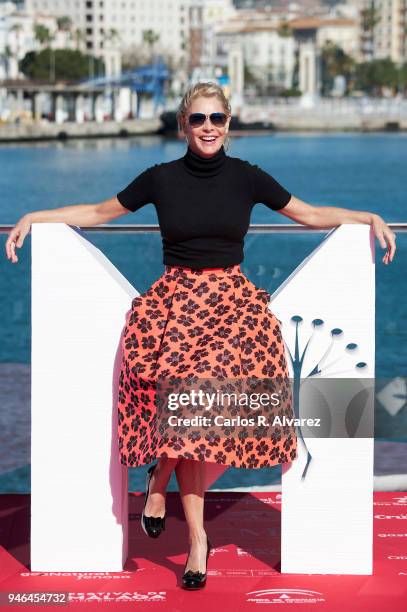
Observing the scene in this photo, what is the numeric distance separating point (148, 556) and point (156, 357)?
0.59 m

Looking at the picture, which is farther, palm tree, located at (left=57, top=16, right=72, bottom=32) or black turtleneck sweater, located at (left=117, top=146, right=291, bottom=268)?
palm tree, located at (left=57, top=16, right=72, bottom=32)

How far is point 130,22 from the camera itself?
469 feet

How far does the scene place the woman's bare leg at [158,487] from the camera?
10.7 feet

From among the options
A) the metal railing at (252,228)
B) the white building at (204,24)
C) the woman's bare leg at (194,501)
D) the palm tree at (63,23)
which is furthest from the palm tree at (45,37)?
the woman's bare leg at (194,501)

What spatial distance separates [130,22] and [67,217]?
143m

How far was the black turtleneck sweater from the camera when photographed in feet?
10.4

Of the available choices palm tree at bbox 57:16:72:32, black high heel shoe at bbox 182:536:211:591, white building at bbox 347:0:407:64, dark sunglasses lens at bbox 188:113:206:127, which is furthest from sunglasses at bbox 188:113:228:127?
white building at bbox 347:0:407:64

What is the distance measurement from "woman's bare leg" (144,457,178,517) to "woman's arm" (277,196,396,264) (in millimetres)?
676

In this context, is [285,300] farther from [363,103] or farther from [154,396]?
[363,103]

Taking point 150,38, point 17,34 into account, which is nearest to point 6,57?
point 17,34

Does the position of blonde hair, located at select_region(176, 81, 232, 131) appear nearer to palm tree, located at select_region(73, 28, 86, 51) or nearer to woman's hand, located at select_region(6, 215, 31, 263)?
woman's hand, located at select_region(6, 215, 31, 263)

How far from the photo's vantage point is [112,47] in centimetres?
13262

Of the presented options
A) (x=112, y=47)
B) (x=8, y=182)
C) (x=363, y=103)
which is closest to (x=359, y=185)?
(x=8, y=182)

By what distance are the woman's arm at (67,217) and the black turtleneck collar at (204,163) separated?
0.68 feet
